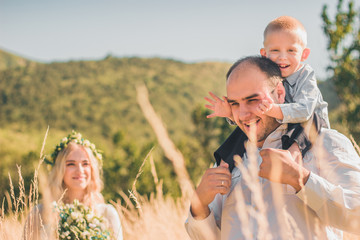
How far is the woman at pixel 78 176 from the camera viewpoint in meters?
3.87

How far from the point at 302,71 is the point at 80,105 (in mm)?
75474

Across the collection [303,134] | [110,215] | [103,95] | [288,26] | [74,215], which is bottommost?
[110,215]

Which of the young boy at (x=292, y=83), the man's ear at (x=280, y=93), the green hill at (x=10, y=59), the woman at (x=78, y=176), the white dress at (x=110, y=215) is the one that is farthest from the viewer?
the green hill at (x=10, y=59)

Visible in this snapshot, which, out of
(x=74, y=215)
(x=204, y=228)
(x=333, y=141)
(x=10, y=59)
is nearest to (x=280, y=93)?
(x=333, y=141)

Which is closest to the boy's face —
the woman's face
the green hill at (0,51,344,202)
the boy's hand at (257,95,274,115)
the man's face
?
the man's face

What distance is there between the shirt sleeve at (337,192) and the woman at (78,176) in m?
2.48

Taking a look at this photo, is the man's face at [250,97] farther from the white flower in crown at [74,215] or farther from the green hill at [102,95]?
the green hill at [102,95]

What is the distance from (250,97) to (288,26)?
83cm

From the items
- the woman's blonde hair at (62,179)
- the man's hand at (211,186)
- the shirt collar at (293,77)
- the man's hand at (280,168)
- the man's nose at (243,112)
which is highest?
the shirt collar at (293,77)

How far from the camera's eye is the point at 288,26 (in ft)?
8.35

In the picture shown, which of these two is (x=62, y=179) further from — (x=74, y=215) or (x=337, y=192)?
(x=337, y=192)

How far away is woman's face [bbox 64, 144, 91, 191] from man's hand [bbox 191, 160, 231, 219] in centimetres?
225

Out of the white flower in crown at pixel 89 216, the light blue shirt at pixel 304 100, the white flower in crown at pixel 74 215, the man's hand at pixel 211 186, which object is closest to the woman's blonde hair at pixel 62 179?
the white flower in crown at pixel 89 216

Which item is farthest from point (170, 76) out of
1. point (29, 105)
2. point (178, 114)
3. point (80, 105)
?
point (29, 105)
